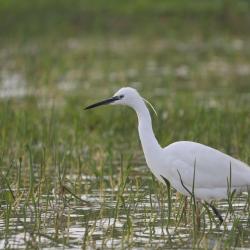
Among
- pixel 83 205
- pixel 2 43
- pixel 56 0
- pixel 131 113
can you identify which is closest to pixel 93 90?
pixel 131 113

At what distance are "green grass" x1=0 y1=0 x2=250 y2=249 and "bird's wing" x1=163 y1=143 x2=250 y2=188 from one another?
29 cm

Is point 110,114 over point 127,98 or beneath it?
over

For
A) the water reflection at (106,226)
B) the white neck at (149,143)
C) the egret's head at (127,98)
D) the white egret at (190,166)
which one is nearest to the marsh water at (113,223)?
the water reflection at (106,226)

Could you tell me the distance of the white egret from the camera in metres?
8.88

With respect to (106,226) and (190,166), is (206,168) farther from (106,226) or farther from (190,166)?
(106,226)

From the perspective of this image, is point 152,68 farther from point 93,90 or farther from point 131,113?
point 131,113

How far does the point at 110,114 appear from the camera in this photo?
14148 millimetres

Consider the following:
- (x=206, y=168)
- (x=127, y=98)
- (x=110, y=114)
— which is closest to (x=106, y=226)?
(x=206, y=168)

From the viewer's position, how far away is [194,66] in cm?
2153

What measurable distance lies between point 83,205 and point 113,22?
1882 centimetres

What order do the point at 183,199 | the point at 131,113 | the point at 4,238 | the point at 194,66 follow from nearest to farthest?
1. the point at 4,238
2. the point at 183,199
3. the point at 131,113
4. the point at 194,66

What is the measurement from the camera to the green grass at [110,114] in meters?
8.45

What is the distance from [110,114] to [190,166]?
5.33 m

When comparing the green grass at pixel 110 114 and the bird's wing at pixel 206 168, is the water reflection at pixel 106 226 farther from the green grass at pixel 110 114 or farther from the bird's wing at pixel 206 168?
the bird's wing at pixel 206 168
